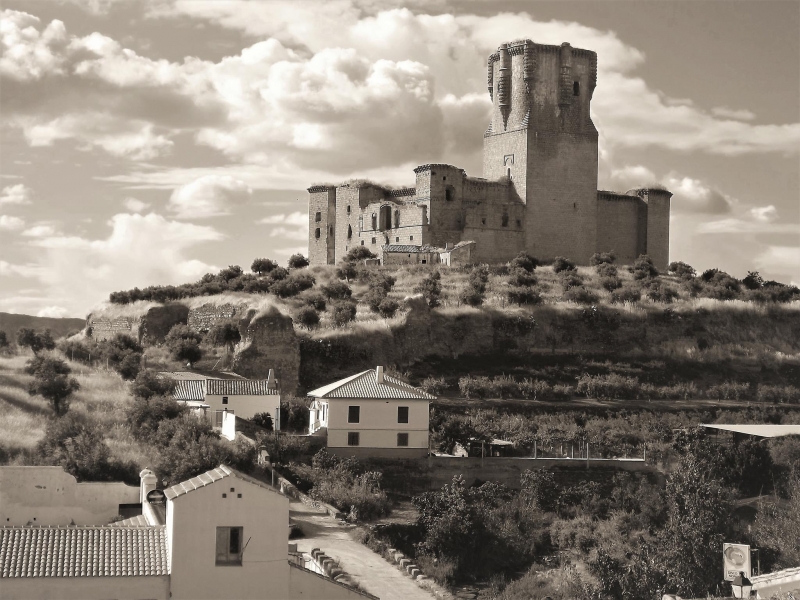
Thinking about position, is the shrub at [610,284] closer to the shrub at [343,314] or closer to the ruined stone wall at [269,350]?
the shrub at [343,314]

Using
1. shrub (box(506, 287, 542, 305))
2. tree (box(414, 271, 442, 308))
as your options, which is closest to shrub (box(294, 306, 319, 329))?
tree (box(414, 271, 442, 308))

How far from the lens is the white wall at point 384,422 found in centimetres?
2755

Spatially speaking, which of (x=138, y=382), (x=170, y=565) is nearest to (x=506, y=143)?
(x=138, y=382)

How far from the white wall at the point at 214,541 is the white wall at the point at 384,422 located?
566 inches

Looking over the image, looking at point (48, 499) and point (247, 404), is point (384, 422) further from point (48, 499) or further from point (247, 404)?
point (48, 499)

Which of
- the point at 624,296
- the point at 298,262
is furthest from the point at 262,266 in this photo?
the point at 624,296

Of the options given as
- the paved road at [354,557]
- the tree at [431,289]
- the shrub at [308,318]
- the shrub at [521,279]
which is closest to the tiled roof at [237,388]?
the paved road at [354,557]

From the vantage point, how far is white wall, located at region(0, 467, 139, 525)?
1585cm

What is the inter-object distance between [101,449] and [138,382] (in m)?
6.64

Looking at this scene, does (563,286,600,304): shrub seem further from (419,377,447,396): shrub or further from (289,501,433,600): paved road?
(289,501,433,600): paved road

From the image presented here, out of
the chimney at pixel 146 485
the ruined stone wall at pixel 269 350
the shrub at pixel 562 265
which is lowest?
the chimney at pixel 146 485

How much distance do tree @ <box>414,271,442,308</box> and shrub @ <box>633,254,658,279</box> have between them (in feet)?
28.0

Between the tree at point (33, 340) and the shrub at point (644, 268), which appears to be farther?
the shrub at point (644, 268)

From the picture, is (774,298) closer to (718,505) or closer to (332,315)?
(332,315)
